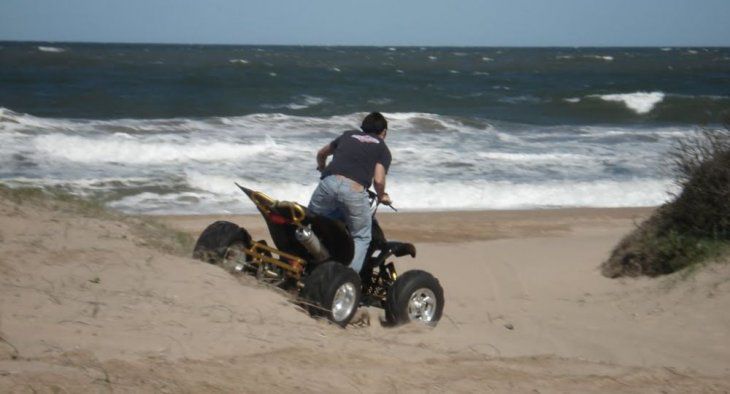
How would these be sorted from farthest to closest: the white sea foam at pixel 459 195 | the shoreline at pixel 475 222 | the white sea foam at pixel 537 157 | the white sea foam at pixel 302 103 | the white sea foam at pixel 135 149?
the white sea foam at pixel 302 103, the white sea foam at pixel 537 157, the white sea foam at pixel 135 149, the white sea foam at pixel 459 195, the shoreline at pixel 475 222

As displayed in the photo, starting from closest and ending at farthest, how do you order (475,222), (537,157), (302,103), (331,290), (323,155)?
(331,290)
(323,155)
(475,222)
(537,157)
(302,103)

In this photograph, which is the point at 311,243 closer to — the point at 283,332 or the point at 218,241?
the point at 218,241

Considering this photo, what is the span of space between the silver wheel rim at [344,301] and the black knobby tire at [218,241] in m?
1.16

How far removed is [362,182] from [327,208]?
0.33m

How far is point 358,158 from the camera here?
741cm

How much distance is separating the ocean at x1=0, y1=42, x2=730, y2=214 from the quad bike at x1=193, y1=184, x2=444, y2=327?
4.17m

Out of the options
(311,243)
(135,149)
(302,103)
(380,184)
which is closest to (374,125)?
(380,184)

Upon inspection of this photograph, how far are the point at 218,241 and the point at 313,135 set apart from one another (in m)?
18.5

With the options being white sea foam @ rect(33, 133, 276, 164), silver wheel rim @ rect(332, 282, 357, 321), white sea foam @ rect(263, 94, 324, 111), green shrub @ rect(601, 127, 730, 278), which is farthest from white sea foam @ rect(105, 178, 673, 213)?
white sea foam @ rect(263, 94, 324, 111)

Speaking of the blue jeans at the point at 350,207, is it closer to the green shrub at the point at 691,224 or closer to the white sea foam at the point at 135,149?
the green shrub at the point at 691,224

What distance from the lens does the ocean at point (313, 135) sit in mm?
17250

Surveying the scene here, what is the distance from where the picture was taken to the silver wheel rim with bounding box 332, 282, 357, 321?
278 inches

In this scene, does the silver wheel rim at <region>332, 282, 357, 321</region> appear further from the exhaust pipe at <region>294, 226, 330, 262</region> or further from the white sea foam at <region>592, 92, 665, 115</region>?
the white sea foam at <region>592, 92, 665, 115</region>

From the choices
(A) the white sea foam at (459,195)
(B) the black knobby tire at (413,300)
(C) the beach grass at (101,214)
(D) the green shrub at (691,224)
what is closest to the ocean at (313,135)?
(A) the white sea foam at (459,195)
